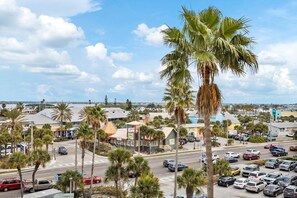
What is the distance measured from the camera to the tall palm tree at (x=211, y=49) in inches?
403

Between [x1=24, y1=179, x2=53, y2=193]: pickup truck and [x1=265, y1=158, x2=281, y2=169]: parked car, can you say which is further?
[x1=265, y1=158, x2=281, y2=169]: parked car

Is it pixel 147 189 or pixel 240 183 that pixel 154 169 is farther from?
pixel 147 189

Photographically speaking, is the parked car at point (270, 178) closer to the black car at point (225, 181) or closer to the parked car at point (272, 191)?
the parked car at point (272, 191)

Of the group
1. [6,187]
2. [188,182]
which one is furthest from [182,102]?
[6,187]

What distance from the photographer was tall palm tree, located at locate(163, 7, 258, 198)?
403 inches

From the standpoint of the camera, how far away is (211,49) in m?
10.6

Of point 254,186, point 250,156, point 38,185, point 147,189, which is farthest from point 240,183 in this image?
point 38,185

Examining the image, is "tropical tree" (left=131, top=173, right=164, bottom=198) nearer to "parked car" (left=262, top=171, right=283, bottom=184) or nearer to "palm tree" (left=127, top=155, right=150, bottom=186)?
"palm tree" (left=127, top=155, right=150, bottom=186)

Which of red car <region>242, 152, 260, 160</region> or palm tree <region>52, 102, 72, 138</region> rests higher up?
Result: palm tree <region>52, 102, 72, 138</region>

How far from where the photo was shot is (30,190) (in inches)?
1481

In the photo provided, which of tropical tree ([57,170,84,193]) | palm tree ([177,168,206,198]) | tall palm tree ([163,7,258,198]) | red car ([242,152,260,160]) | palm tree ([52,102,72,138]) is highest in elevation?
tall palm tree ([163,7,258,198])

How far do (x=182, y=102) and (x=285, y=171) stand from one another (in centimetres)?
3153

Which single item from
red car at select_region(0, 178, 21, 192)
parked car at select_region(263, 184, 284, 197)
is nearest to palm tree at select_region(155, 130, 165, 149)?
parked car at select_region(263, 184, 284, 197)

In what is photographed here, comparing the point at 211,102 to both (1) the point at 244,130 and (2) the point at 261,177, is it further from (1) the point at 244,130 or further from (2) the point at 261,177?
(1) the point at 244,130
